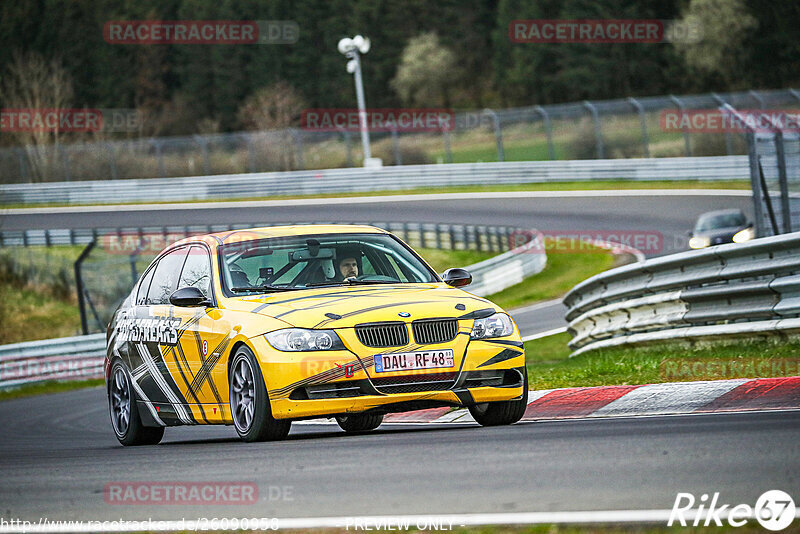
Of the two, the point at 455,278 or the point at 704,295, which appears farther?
the point at 704,295

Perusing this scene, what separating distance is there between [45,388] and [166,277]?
13456 mm

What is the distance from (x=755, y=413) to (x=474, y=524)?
11.2ft

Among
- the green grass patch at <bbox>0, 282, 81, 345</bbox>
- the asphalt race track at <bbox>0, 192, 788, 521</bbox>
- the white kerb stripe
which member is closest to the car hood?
the asphalt race track at <bbox>0, 192, 788, 521</bbox>

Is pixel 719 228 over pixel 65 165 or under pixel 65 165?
under

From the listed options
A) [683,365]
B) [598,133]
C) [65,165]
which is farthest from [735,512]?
[65,165]

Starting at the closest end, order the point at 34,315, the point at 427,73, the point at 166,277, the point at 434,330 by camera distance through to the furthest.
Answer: the point at 434,330, the point at 166,277, the point at 34,315, the point at 427,73

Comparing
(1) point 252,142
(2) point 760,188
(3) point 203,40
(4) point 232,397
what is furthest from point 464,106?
(4) point 232,397

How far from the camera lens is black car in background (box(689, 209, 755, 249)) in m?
28.0

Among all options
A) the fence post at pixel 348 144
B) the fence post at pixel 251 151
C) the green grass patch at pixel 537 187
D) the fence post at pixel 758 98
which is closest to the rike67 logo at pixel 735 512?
the green grass patch at pixel 537 187

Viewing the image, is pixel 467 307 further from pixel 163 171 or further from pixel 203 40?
pixel 203 40

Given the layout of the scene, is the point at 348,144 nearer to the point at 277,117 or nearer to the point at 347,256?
the point at 277,117

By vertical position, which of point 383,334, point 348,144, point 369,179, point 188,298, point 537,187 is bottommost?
point 383,334

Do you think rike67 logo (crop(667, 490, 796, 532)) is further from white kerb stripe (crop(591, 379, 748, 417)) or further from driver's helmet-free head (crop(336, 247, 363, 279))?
driver's helmet-free head (crop(336, 247, 363, 279))

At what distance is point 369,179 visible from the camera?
50312 mm
